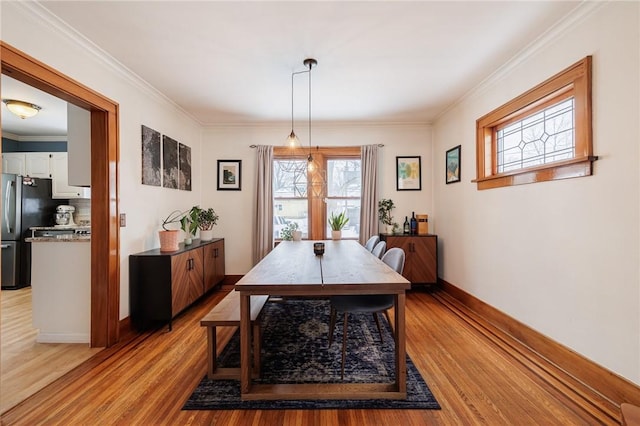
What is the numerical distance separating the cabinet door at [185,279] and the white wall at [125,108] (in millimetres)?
433

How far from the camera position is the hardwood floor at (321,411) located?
1682 mm

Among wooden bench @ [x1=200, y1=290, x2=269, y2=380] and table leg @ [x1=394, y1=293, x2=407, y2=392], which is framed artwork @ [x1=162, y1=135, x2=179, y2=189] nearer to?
wooden bench @ [x1=200, y1=290, x2=269, y2=380]

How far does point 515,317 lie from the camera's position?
8.89ft

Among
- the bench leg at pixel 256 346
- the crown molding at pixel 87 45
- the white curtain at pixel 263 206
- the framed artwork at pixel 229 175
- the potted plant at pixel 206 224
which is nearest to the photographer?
the crown molding at pixel 87 45

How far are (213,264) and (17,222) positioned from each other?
3.33 meters

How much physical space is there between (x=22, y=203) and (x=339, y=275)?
18.1 ft

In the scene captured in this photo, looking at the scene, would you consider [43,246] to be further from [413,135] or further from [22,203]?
[413,135]

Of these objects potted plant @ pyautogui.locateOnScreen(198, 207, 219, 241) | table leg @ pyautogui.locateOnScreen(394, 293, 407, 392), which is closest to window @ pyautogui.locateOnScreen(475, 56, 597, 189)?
table leg @ pyautogui.locateOnScreen(394, 293, 407, 392)

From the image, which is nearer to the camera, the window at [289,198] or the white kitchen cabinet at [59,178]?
the window at [289,198]

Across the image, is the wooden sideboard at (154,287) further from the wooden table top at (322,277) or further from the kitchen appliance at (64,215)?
the kitchen appliance at (64,215)

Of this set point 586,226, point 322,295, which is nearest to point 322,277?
point 322,295

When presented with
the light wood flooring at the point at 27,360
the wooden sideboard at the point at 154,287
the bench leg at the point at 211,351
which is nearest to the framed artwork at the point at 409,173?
the wooden sideboard at the point at 154,287

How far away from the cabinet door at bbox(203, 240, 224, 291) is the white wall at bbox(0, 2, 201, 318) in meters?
0.67

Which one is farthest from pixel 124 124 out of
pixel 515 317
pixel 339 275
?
pixel 515 317
